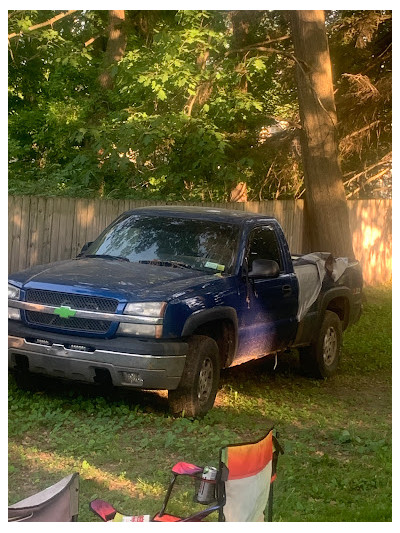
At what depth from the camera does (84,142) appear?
7.05m

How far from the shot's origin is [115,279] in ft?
19.4

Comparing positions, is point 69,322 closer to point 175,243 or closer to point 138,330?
point 138,330

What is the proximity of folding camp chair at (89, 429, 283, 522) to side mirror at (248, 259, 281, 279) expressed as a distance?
6.14 feet

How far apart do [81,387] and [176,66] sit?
2.71 m

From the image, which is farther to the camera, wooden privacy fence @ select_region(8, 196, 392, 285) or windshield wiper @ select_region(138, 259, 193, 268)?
wooden privacy fence @ select_region(8, 196, 392, 285)

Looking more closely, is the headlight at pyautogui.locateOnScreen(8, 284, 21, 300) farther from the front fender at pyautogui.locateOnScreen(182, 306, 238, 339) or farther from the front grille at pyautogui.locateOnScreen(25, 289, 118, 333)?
the front fender at pyautogui.locateOnScreen(182, 306, 238, 339)

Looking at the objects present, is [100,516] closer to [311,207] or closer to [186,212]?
[186,212]

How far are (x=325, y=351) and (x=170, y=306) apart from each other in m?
2.25

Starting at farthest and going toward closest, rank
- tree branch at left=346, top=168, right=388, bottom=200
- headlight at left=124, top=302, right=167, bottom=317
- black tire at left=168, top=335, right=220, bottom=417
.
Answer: tree branch at left=346, top=168, right=388, bottom=200 < black tire at left=168, top=335, right=220, bottom=417 < headlight at left=124, top=302, right=167, bottom=317

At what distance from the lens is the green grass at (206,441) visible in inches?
198

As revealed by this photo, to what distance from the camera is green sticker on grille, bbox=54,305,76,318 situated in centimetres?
568

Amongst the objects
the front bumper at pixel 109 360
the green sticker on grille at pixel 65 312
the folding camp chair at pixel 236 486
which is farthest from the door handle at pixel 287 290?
the folding camp chair at pixel 236 486

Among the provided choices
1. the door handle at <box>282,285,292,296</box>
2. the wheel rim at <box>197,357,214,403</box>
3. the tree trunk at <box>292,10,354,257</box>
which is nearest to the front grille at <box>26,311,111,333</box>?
the wheel rim at <box>197,357,214,403</box>

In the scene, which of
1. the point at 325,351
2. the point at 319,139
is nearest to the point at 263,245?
the point at 325,351
